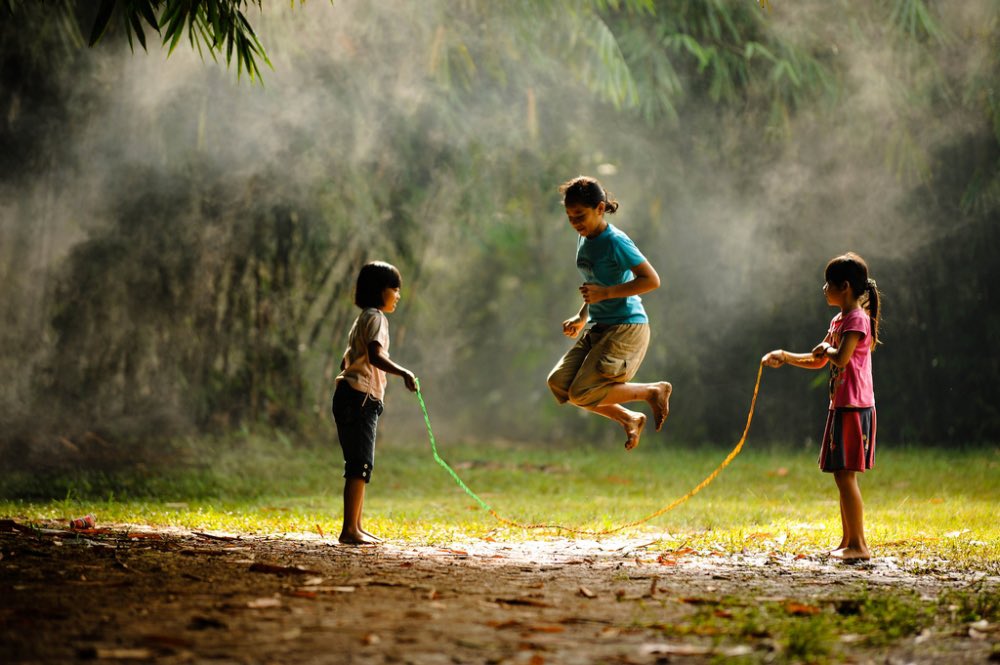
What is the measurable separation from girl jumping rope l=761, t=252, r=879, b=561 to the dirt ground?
0.27 meters

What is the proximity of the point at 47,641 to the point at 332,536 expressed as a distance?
2.30 metres

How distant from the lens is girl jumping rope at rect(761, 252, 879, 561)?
4.34 meters

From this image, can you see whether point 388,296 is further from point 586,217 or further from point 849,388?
point 849,388

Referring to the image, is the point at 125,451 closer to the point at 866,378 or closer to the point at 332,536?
the point at 332,536

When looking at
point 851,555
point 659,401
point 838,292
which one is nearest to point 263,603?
point 659,401

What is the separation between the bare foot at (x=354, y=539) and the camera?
14.9 ft

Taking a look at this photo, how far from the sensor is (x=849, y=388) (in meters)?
4.41

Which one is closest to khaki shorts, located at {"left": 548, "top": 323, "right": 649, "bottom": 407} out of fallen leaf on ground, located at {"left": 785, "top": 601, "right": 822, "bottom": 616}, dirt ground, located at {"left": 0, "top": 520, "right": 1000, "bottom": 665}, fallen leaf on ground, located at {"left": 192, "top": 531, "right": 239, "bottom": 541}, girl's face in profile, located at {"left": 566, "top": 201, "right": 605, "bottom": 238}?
girl's face in profile, located at {"left": 566, "top": 201, "right": 605, "bottom": 238}

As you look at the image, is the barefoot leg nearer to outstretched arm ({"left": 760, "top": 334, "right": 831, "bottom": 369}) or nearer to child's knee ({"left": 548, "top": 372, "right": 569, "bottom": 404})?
child's knee ({"left": 548, "top": 372, "right": 569, "bottom": 404})

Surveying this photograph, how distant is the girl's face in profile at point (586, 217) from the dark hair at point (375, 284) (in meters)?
0.78

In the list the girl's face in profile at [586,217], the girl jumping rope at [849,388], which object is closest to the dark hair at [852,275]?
the girl jumping rope at [849,388]

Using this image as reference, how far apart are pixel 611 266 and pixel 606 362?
407 millimetres

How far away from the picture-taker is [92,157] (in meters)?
8.39

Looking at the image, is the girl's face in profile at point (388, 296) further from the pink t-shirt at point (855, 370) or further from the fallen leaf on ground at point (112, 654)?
the fallen leaf on ground at point (112, 654)
